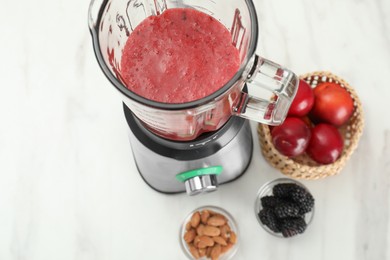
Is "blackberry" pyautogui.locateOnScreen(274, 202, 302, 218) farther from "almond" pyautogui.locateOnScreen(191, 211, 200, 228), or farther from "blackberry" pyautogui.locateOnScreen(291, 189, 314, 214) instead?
"almond" pyautogui.locateOnScreen(191, 211, 200, 228)

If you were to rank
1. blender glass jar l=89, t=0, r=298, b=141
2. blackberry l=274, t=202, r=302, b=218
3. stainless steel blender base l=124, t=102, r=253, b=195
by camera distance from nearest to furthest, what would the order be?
blender glass jar l=89, t=0, r=298, b=141
stainless steel blender base l=124, t=102, r=253, b=195
blackberry l=274, t=202, r=302, b=218

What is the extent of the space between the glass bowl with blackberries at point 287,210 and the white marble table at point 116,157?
40 mm

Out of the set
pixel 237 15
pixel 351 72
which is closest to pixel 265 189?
pixel 351 72

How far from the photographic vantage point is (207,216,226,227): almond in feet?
3.16

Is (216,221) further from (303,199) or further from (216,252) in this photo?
(303,199)

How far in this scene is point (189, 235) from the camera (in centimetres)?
97

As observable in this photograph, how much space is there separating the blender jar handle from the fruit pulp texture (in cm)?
3

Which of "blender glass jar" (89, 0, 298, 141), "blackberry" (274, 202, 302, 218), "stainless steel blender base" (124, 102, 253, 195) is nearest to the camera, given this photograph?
"blender glass jar" (89, 0, 298, 141)

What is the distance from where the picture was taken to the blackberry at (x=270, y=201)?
948mm

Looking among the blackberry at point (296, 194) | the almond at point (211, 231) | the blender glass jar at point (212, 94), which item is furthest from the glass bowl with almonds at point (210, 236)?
the blender glass jar at point (212, 94)

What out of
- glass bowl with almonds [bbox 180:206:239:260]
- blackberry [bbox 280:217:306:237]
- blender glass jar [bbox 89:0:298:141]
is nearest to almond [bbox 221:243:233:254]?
glass bowl with almonds [bbox 180:206:239:260]

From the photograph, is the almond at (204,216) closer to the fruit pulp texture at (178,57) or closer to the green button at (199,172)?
the green button at (199,172)

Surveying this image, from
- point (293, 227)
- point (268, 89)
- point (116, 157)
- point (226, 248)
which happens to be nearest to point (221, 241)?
point (226, 248)

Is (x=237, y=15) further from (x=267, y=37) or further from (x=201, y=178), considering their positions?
(x=267, y=37)
